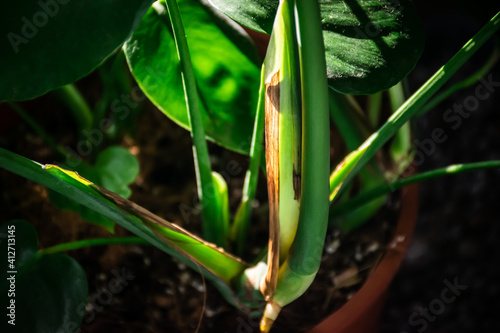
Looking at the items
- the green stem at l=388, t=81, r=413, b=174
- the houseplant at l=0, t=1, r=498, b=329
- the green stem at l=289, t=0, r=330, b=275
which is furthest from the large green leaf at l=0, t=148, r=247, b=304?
the green stem at l=388, t=81, r=413, b=174

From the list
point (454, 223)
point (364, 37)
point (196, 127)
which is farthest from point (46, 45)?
point (454, 223)

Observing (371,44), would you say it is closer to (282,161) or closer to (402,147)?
(282,161)

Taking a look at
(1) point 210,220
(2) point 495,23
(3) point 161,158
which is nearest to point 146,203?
(3) point 161,158

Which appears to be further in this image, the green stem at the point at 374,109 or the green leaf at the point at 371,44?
the green stem at the point at 374,109

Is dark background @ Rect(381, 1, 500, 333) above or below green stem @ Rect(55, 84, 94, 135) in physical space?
below

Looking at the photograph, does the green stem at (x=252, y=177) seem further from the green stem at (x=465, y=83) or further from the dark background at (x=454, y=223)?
the dark background at (x=454, y=223)

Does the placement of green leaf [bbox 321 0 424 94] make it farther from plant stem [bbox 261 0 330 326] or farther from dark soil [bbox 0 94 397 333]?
dark soil [bbox 0 94 397 333]

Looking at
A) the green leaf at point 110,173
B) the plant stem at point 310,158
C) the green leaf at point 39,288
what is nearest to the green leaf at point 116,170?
the green leaf at point 110,173
